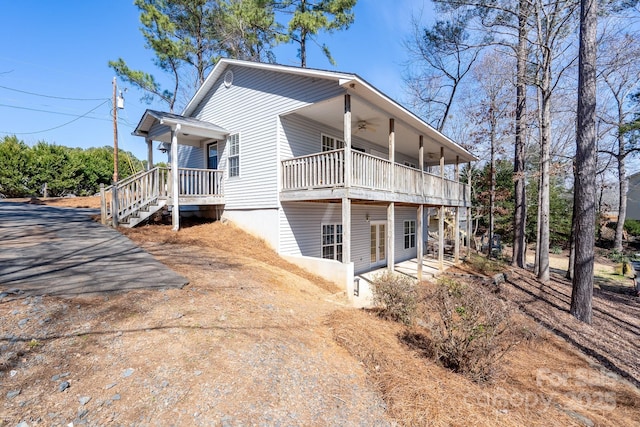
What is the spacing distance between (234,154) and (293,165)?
132 inches

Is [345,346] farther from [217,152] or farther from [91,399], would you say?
[217,152]

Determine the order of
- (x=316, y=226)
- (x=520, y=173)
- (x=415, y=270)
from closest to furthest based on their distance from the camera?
(x=316, y=226)
(x=415, y=270)
(x=520, y=173)

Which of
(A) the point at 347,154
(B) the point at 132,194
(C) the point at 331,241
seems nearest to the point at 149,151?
(B) the point at 132,194

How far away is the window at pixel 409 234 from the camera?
55.5ft

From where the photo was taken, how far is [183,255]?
24.6 ft

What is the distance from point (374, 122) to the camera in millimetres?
10617

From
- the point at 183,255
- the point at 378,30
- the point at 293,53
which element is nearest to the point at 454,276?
the point at 183,255

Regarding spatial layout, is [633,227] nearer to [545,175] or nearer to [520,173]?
[520,173]

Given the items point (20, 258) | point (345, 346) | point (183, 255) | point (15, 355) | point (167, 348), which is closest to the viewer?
point (15, 355)

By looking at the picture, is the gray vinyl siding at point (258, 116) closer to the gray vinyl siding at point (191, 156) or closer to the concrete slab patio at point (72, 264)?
the gray vinyl siding at point (191, 156)

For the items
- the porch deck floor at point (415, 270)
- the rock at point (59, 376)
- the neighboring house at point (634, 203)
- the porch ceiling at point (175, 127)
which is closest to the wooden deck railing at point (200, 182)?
the porch ceiling at point (175, 127)

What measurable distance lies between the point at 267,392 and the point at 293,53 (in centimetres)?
2111

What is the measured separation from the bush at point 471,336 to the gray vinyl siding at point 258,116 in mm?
6416


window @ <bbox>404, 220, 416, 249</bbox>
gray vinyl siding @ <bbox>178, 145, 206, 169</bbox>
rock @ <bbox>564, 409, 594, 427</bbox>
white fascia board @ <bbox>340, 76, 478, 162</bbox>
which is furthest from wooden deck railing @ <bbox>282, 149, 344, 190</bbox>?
window @ <bbox>404, 220, 416, 249</bbox>
